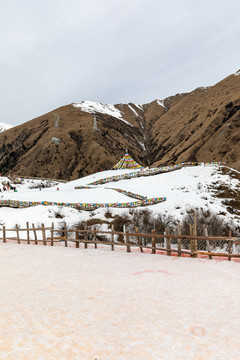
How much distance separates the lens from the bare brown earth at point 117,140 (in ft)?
282

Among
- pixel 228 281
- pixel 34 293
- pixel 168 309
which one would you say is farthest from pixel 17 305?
Result: pixel 228 281

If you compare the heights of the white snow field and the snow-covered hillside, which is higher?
the snow-covered hillside

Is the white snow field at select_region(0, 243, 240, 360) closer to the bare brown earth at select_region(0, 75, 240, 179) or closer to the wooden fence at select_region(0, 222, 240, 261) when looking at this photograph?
the wooden fence at select_region(0, 222, 240, 261)

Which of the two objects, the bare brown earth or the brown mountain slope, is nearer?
the brown mountain slope

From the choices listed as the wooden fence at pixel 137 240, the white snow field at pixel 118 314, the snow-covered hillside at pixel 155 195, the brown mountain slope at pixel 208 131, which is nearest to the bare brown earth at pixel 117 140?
the brown mountain slope at pixel 208 131

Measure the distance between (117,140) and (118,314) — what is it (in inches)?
4460

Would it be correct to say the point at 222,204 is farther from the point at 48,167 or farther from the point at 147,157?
the point at 147,157

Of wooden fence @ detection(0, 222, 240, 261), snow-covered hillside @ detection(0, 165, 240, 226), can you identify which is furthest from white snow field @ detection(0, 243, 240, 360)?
snow-covered hillside @ detection(0, 165, 240, 226)

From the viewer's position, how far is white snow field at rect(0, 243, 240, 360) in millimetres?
3391

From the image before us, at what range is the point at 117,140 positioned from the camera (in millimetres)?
115688

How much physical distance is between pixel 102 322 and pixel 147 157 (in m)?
118

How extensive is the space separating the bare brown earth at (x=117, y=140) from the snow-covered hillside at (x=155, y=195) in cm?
3385

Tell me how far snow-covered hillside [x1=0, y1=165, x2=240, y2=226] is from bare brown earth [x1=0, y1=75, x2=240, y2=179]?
111ft

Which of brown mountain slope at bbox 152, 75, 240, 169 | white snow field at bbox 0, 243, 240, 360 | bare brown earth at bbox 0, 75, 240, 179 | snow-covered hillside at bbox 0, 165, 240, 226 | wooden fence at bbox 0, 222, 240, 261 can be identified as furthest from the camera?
bare brown earth at bbox 0, 75, 240, 179
